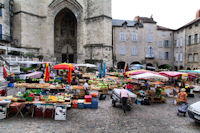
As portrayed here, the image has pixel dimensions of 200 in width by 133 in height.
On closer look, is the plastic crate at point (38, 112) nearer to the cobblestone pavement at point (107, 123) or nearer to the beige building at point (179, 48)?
the cobblestone pavement at point (107, 123)

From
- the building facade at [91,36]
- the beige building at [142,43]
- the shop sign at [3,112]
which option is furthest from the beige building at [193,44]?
the shop sign at [3,112]

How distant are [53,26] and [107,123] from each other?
882 inches

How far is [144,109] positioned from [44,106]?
192 inches

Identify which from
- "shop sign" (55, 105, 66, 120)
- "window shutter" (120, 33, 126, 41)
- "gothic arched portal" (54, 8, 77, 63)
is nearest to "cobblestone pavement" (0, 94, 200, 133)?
"shop sign" (55, 105, 66, 120)

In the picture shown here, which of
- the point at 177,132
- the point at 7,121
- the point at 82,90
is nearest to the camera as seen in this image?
the point at 177,132

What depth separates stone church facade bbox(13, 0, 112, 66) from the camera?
22.3m

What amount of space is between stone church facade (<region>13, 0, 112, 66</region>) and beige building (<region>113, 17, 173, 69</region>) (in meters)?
5.04

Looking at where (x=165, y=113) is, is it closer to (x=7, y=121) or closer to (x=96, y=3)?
(x=7, y=121)

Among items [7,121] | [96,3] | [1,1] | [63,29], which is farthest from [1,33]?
[7,121]

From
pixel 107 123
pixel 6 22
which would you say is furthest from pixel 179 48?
pixel 6 22

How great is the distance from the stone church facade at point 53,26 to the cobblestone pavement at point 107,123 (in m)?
17.5

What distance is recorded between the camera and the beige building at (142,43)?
28.8 m

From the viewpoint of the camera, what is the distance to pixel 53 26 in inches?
953

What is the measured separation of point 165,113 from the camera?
6781mm
